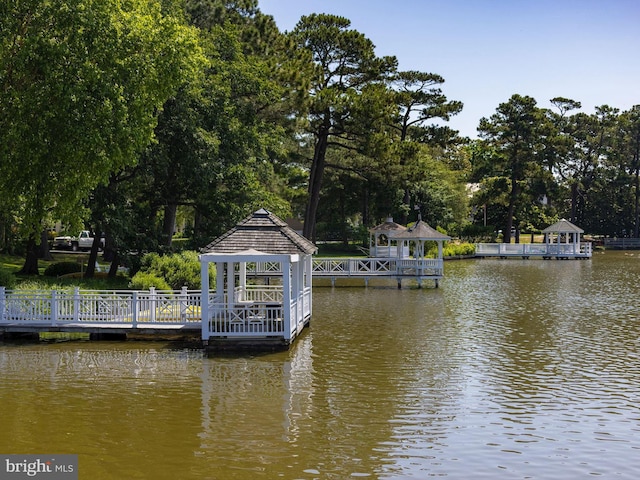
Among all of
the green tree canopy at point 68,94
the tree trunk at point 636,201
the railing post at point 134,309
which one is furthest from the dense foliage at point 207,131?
the tree trunk at point 636,201

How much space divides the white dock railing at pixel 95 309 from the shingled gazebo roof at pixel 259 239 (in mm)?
1825

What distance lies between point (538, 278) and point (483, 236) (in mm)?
33229

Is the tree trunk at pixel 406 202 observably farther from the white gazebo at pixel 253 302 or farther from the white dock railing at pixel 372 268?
the white gazebo at pixel 253 302

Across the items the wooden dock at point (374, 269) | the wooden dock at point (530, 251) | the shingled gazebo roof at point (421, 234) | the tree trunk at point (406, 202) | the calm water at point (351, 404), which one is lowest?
the calm water at point (351, 404)

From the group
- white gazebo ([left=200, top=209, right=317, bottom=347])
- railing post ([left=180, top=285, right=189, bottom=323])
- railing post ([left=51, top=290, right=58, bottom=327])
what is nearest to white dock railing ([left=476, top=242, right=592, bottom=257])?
white gazebo ([left=200, top=209, right=317, bottom=347])

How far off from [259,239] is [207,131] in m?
13.9

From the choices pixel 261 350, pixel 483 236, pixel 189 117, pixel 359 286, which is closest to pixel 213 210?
pixel 189 117

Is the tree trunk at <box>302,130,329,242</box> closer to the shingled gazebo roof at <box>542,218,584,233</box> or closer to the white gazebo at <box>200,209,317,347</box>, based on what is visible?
the shingled gazebo roof at <box>542,218,584,233</box>

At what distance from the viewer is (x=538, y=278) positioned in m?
44.5

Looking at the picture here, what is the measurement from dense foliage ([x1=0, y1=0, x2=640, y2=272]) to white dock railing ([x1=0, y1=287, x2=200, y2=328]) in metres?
2.95

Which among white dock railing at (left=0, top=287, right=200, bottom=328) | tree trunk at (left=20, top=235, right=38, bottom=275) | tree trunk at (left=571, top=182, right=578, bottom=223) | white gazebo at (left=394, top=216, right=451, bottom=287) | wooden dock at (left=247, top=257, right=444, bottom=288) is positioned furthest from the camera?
tree trunk at (left=571, top=182, right=578, bottom=223)

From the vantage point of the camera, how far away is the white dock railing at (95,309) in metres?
21.6

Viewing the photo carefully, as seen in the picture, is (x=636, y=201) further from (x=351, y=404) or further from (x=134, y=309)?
(x=351, y=404)

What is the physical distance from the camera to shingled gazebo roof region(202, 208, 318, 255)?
21.0 m
